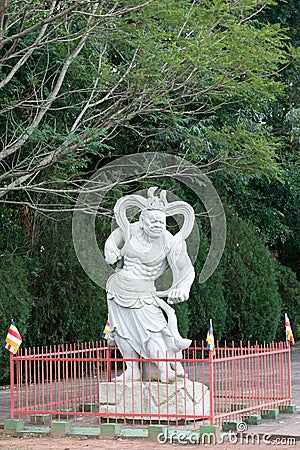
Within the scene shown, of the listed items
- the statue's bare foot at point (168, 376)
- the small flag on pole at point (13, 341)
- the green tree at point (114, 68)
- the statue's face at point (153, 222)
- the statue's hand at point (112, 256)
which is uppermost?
the green tree at point (114, 68)

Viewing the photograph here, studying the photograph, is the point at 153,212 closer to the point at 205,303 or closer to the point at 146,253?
the point at 146,253

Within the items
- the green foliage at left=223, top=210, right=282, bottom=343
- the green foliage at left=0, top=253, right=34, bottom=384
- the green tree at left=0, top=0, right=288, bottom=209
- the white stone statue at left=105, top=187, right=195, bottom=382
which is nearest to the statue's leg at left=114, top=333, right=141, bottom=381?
the white stone statue at left=105, top=187, right=195, bottom=382

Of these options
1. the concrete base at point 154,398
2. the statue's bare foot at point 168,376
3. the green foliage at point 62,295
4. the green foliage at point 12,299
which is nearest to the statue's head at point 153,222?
the statue's bare foot at point 168,376

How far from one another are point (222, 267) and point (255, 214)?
105 inches

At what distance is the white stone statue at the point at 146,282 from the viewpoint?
36.8ft

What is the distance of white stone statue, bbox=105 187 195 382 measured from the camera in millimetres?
11219

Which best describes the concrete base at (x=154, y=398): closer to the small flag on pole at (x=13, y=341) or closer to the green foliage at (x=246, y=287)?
the small flag on pole at (x=13, y=341)

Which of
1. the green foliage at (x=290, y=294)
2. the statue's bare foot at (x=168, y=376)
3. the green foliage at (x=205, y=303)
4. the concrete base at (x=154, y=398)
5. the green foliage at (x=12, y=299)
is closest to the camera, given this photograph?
the concrete base at (x=154, y=398)

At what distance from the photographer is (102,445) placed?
960 cm

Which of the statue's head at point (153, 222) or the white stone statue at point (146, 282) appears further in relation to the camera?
the statue's head at point (153, 222)

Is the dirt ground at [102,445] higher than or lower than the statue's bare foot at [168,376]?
lower

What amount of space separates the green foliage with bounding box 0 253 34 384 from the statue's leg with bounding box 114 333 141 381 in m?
5.53

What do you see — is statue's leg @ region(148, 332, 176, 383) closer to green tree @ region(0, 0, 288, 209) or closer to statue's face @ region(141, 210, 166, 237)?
statue's face @ region(141, 210, 166, 237)

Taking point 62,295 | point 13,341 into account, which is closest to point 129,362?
point 13,341
